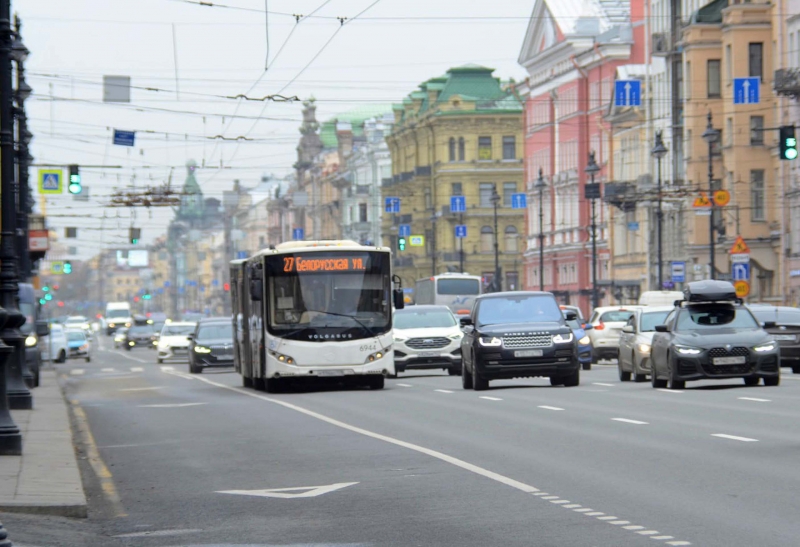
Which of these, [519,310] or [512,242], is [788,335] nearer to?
[519,310]

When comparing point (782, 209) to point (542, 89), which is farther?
point (542, 89)

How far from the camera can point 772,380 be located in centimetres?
2889

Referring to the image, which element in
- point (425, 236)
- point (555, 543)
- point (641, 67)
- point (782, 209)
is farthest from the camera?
point (425, 236)

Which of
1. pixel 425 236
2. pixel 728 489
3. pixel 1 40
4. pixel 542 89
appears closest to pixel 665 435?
pixel 728 489

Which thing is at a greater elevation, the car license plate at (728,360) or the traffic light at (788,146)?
the traffic light at (788,146)

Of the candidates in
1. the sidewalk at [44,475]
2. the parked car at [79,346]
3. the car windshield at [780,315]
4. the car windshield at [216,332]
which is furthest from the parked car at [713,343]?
the parked car at [79,346]

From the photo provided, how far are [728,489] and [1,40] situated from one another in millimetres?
→ 11581

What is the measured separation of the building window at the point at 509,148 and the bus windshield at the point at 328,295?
9085cm

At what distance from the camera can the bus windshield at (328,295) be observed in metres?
32.6

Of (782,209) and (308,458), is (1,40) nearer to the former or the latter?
(308,458)

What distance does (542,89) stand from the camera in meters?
109

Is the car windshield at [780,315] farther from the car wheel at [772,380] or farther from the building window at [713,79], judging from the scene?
the building window at [713,79]

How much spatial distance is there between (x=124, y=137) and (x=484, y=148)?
236ft

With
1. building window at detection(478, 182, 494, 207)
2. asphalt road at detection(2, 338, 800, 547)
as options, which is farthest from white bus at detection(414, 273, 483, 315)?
asphalt road at detection(2, 338, 800, 547)
